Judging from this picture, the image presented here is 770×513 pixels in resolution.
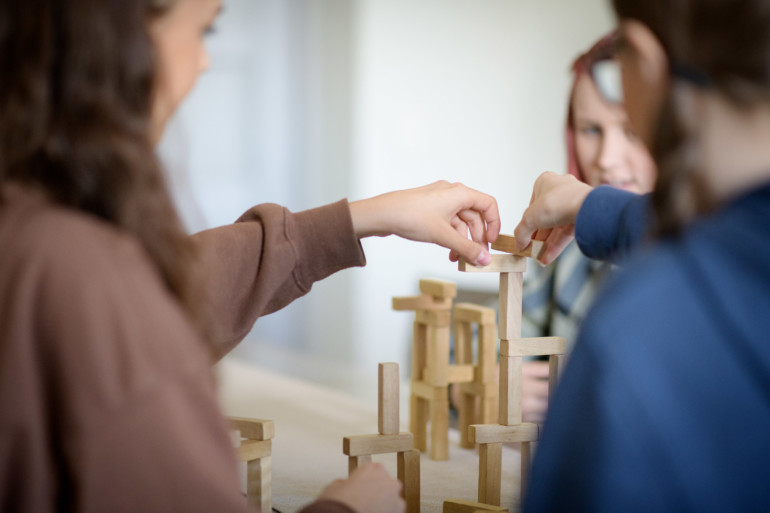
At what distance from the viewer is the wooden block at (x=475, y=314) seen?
893 mm

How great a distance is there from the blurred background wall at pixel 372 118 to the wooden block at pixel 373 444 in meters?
0.90

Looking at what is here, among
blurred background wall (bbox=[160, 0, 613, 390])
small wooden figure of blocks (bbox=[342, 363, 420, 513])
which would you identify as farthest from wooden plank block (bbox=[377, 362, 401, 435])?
blurred background wall (bbox=[160, 0, 613, 390])

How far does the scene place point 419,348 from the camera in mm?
918

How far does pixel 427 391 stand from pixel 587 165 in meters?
0.51

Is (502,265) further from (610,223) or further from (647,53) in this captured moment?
(647,53)

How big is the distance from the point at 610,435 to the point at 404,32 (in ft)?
6.69

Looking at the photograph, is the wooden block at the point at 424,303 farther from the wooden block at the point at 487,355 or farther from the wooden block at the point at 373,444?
the wooden block at the point at 373,444

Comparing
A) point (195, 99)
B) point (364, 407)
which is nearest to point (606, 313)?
point (364, 407)

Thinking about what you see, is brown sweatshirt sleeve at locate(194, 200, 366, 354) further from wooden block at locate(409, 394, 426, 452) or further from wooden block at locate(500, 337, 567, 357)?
wooden block at locate(409, 394, 426, 452)

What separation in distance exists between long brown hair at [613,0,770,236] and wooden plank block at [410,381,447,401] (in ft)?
1.73

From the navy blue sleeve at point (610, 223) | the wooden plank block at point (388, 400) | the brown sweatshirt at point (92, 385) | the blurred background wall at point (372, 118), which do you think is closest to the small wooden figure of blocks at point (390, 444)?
the wooden plank block at point (388, 400)

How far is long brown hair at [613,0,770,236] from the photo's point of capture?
13.2 inches

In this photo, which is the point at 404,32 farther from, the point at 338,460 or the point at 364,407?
the point at 338,460

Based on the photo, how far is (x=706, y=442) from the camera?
1.11 ft
